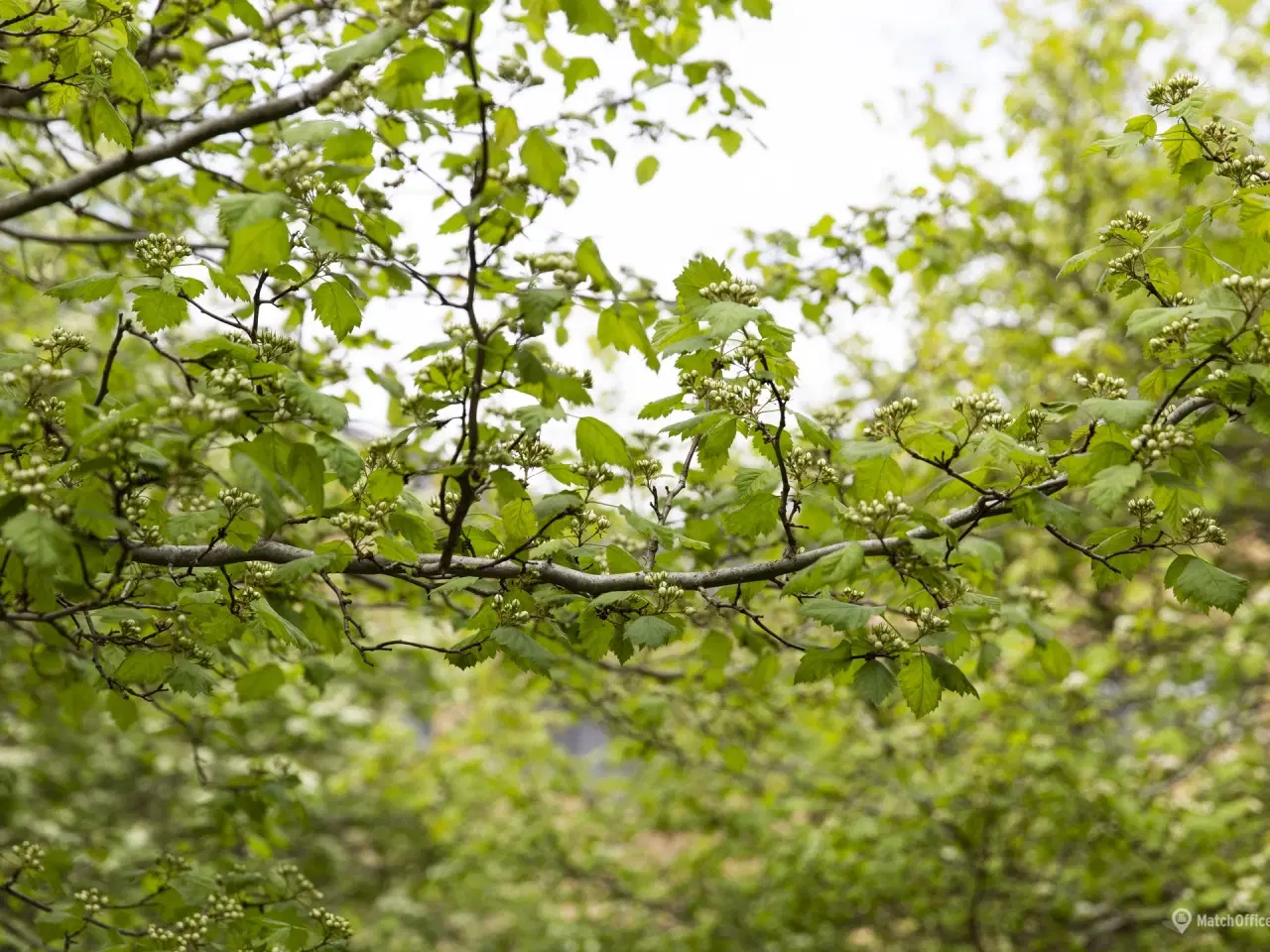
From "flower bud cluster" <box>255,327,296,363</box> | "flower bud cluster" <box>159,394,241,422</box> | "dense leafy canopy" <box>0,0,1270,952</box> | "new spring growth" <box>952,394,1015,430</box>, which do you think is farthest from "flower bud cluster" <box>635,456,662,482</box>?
"flower bud cluster" <box>159,394,241,422</box>

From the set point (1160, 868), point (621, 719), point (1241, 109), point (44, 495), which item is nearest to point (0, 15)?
point (44, 495)

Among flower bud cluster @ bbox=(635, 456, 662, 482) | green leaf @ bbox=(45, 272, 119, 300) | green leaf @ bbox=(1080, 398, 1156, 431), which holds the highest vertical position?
green leaf @ bbox=(45, 272, 119, 300)

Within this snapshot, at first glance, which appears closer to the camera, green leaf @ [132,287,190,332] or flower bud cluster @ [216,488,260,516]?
flower bud cluster @ [216,488,260,516]

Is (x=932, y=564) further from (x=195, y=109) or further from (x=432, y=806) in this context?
(x=432, y=806)

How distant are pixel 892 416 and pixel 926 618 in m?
0.64

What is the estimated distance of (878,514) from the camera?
8.59 ft

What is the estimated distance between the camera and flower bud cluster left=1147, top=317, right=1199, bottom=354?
2.56 m

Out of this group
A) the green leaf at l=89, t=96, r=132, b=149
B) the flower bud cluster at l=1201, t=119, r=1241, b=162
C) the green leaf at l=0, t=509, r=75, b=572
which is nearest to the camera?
the green leaf at l=0, t=509, r=75, b=572

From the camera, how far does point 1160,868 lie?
7.23m

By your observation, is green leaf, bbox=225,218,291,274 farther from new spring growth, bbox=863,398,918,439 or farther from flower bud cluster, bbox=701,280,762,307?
new spring growth, bbox=863,398,918,439

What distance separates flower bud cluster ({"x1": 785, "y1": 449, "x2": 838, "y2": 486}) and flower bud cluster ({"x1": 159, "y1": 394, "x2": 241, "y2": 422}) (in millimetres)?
1757

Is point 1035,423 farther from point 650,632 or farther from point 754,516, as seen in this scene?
point 650,632

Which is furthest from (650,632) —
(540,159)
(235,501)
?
(540,159)

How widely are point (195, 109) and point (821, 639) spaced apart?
179 inches
